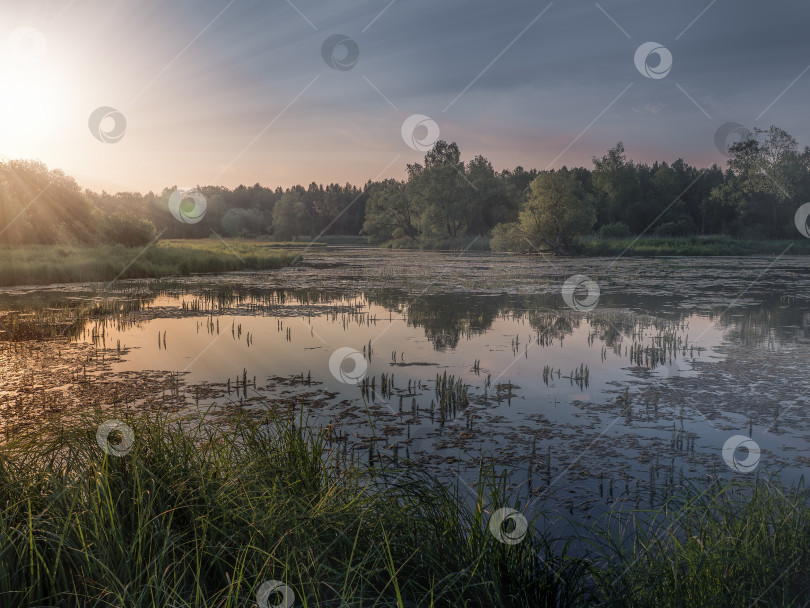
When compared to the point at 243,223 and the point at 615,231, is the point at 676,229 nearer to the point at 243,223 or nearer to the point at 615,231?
the point at 615,231

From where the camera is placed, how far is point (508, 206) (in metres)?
90.9

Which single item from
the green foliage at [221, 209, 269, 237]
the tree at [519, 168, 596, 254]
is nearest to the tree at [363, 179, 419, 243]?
the green foliage at [221, 209, 269, 237]

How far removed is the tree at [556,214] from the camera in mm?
56375

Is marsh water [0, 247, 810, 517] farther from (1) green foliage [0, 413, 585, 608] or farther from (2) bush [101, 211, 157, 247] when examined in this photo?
(2) bush [101, 211, 157, 247]

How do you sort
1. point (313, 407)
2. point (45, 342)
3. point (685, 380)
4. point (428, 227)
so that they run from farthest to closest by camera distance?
point (428, 227), point (45, 342), point (685, 380), point (313, 407)

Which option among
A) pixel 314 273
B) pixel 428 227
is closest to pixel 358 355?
pixel 314 273

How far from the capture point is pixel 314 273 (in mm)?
36375

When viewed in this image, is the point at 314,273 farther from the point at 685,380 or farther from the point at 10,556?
the point at 10,556

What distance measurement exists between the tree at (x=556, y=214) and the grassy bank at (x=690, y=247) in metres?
2.72

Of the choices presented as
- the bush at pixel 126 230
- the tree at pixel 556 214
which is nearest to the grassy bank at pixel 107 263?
the bush at pixel 126 230

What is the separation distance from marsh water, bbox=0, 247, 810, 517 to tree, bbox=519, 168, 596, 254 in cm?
3363

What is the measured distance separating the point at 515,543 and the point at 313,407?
18.0 ft

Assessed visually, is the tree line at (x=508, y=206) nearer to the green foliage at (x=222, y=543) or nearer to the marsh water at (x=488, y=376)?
the marsh water at (x=488, y=376)

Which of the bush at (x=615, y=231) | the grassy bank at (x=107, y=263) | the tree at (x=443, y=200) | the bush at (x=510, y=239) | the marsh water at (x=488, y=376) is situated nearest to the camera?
the marsh water at (x=488, y=376)
